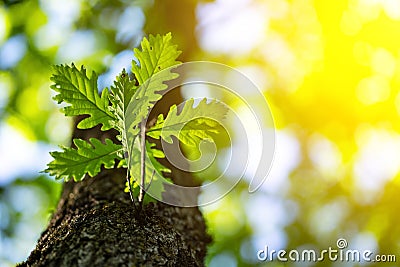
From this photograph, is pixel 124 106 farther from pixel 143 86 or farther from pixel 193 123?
pixel 193 123

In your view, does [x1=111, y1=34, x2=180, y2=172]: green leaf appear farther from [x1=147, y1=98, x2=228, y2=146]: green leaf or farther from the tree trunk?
the tree trunk

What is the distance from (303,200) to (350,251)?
3.87ft

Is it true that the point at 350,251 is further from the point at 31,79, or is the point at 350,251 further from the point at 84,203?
the point at 31,79

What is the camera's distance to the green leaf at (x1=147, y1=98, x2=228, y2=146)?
1.35 meters

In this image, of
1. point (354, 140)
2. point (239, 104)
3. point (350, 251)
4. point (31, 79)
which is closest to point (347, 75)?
point (354, 140)

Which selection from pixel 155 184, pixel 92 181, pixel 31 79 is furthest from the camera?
pixel 31 79

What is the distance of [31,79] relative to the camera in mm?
5086

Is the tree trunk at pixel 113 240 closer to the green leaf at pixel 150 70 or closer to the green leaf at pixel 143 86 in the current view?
the green leaf at pixel 143 86

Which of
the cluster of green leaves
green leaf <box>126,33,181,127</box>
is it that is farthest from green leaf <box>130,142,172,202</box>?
green leaf <box>126,33,181,127</box>

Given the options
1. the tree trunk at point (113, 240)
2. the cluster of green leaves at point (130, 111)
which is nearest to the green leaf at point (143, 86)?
the cluster of green leaves at point (130, 111)

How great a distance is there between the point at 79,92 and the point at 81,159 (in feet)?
0.72

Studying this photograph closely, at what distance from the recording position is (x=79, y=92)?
4.34 ft

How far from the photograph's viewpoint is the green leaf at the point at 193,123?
135 centimetres

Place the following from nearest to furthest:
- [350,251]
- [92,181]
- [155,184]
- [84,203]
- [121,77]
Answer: [121,77], [155,184], [84,203], [92,181], [350,251]
